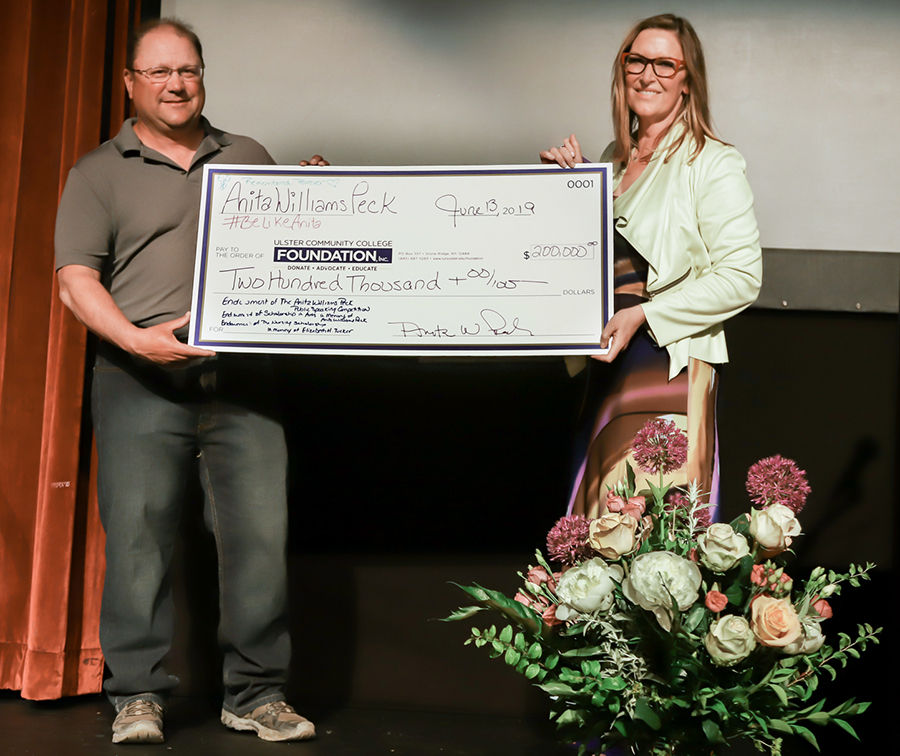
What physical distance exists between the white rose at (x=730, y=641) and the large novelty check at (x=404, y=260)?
2.53 ft

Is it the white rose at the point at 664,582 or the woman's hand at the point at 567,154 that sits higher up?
the woman's hand at the point at 567,154

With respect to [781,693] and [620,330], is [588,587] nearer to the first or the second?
[781,693]

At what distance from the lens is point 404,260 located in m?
1.81

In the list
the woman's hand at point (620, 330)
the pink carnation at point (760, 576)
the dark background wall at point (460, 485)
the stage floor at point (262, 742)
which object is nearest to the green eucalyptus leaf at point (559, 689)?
the pink carnation at point (760, 576)

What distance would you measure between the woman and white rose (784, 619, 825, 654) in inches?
21.8

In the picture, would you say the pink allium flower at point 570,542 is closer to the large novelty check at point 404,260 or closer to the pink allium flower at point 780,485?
the pink allium flower at point 780,485

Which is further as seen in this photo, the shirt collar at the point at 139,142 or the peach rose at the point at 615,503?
the shirt collar at the point at 139,142

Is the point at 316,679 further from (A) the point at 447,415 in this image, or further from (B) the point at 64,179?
(B) the point at 64,179

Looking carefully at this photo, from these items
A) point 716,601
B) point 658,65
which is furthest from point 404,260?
point 716,601

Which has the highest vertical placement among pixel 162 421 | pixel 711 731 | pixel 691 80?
pixel 691 80

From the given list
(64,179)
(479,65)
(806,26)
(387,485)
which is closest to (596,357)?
(387,485)

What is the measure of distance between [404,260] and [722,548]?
1.02 meters

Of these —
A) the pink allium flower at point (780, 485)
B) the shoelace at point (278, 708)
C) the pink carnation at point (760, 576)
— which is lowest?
the shoelace at point (278, 708)

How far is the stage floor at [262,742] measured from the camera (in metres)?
1.79
